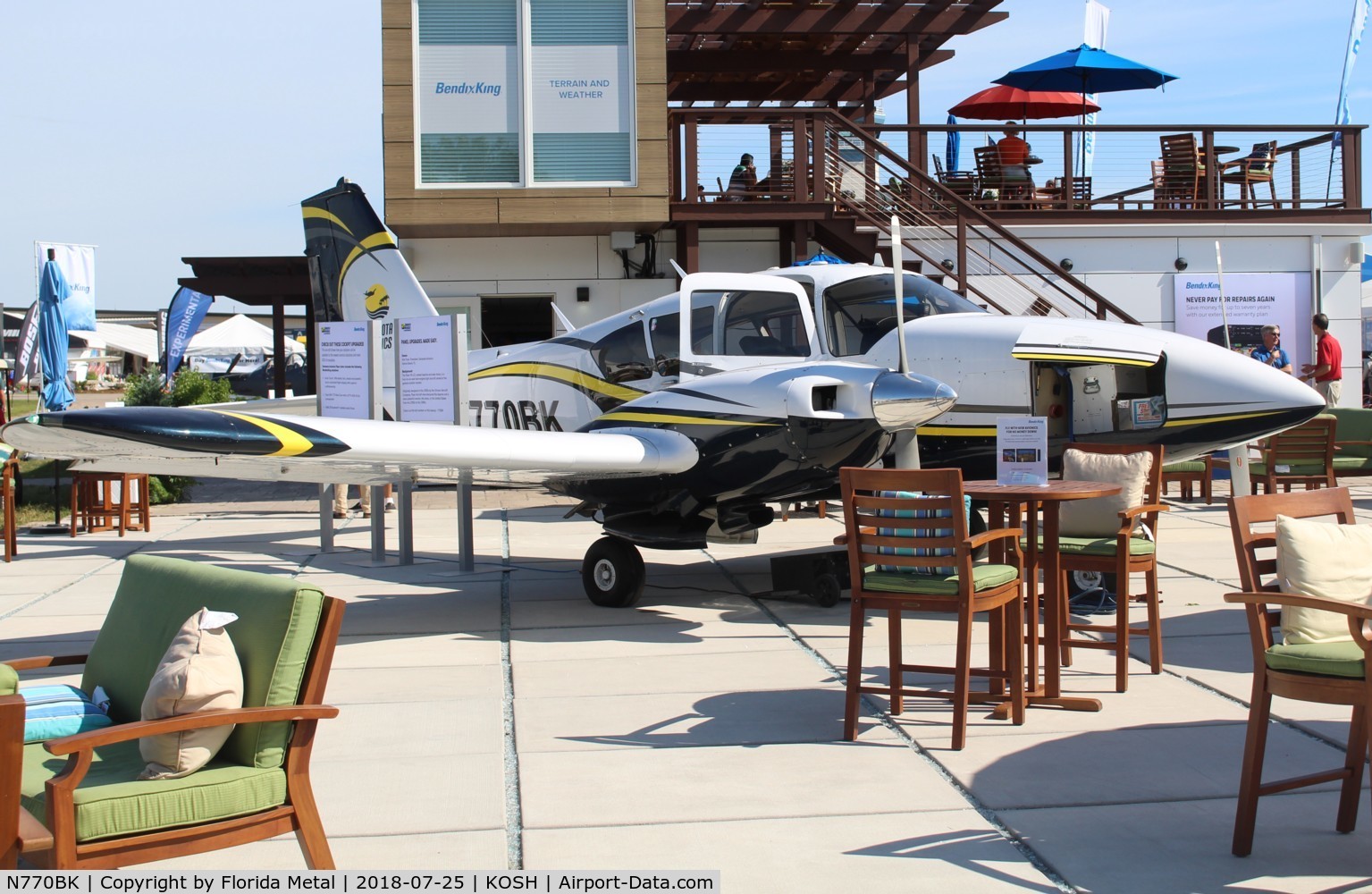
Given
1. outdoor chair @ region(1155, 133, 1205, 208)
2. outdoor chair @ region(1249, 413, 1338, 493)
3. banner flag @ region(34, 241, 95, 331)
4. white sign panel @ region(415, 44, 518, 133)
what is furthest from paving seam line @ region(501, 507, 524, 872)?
banner flag @ region(34, 241, 95, 331)

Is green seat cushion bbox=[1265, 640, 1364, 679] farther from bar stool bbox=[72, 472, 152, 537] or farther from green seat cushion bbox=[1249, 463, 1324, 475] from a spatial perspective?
bar stool bbox=[72, 472, 152, 537]

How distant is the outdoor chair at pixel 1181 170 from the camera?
54.0 feet

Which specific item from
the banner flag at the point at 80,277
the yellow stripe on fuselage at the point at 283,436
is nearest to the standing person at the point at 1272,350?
the yellow stripe on fuselage at the point at 283,436

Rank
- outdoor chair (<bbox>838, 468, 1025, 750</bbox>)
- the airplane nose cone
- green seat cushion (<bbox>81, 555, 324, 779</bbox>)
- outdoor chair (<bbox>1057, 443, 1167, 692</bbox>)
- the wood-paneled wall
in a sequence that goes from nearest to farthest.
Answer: green seat cushion (<bbox>81, 555, 324, 779</bbox>), outdoor chair (<bbox>838, 468, 1025, 750</bbox>), outdoor chair (<bbox>1057, 443, 1167, 692</bbox>), the airplane nose cone, the wood-paneled wall

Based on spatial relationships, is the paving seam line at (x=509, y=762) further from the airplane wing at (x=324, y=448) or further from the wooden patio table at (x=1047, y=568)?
the wooden patio table at (x=1047, y=568)

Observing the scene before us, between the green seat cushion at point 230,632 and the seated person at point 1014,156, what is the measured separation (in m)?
14.2

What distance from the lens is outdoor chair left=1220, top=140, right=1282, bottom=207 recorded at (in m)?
16.7

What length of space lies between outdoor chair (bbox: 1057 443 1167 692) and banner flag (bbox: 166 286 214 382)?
27.8m

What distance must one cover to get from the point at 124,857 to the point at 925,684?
4103 mm

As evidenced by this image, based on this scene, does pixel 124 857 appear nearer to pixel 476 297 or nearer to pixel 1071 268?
pixel 476 297

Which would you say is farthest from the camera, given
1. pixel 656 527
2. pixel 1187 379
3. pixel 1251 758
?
pixel 656 527

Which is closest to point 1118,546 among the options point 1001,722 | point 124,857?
point 1001,722

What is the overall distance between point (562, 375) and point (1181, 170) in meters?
10.6

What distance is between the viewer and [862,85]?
21156mm
